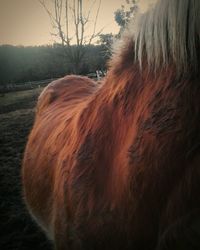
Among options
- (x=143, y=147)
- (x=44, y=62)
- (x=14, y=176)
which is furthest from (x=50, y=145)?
(x=44, y=62)

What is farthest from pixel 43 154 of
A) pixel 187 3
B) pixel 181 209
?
pixel 187 3

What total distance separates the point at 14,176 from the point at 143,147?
373cm

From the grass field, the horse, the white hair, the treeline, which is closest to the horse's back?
the horse

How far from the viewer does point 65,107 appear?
246 centimetres

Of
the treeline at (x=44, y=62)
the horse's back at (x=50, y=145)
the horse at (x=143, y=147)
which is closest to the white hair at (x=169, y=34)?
the horse at (x=143, y=147)

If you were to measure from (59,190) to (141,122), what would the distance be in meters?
0.66

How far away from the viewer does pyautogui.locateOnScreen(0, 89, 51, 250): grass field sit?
3.05 metres

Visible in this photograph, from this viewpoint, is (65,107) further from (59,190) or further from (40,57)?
(40,57)

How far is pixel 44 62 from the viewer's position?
700cm

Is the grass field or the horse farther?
the grass field

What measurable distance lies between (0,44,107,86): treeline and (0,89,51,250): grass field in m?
0.67

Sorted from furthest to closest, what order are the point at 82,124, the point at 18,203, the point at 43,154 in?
the point at 18,203 → the point at 43,154 → the point at 82,124

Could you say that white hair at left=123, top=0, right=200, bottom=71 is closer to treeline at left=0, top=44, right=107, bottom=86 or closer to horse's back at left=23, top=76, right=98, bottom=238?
horse's back at left=23, top=76, right=98, bottom=238

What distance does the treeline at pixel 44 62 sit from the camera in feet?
21.3
